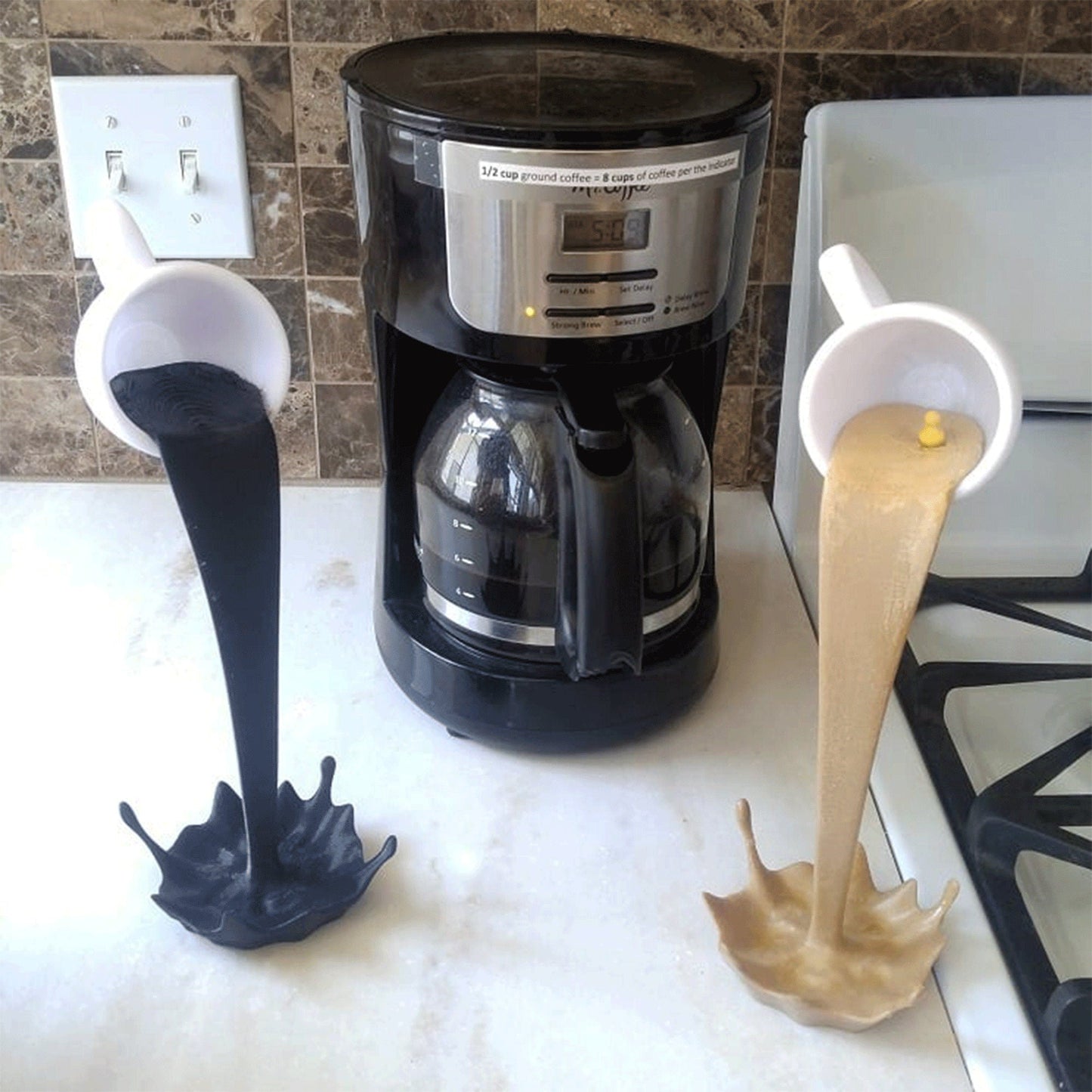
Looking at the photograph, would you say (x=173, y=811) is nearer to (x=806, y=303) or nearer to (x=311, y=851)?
(x=311, y=851)

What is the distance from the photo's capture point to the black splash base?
22.9 inches

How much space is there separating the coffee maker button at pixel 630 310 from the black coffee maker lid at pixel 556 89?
0.23 feet

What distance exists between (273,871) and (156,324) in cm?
25

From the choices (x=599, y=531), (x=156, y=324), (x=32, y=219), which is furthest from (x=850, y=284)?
(x=32, y=219)

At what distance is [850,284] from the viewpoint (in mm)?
502

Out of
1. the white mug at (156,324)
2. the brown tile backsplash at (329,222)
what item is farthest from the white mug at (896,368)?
the brown tile backsplash at (329,222)

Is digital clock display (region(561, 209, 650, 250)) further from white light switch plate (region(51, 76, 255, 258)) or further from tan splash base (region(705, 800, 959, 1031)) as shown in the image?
white light switch plate (region(51, 76, 255, 258))

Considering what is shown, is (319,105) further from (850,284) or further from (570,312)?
(850,284)

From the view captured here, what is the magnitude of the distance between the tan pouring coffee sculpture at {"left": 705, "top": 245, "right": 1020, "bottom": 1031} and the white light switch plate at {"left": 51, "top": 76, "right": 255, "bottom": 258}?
469mm

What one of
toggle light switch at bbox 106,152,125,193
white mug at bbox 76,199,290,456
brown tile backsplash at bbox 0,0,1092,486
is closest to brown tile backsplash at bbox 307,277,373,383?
brown tile backsplash at bbox 0,0,1092,486

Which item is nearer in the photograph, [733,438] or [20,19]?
[20,19]

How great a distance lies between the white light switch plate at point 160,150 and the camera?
82 centimetres

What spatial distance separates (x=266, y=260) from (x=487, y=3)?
0.22 meters

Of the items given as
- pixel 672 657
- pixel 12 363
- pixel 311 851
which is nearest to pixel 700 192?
pixel 672 657
